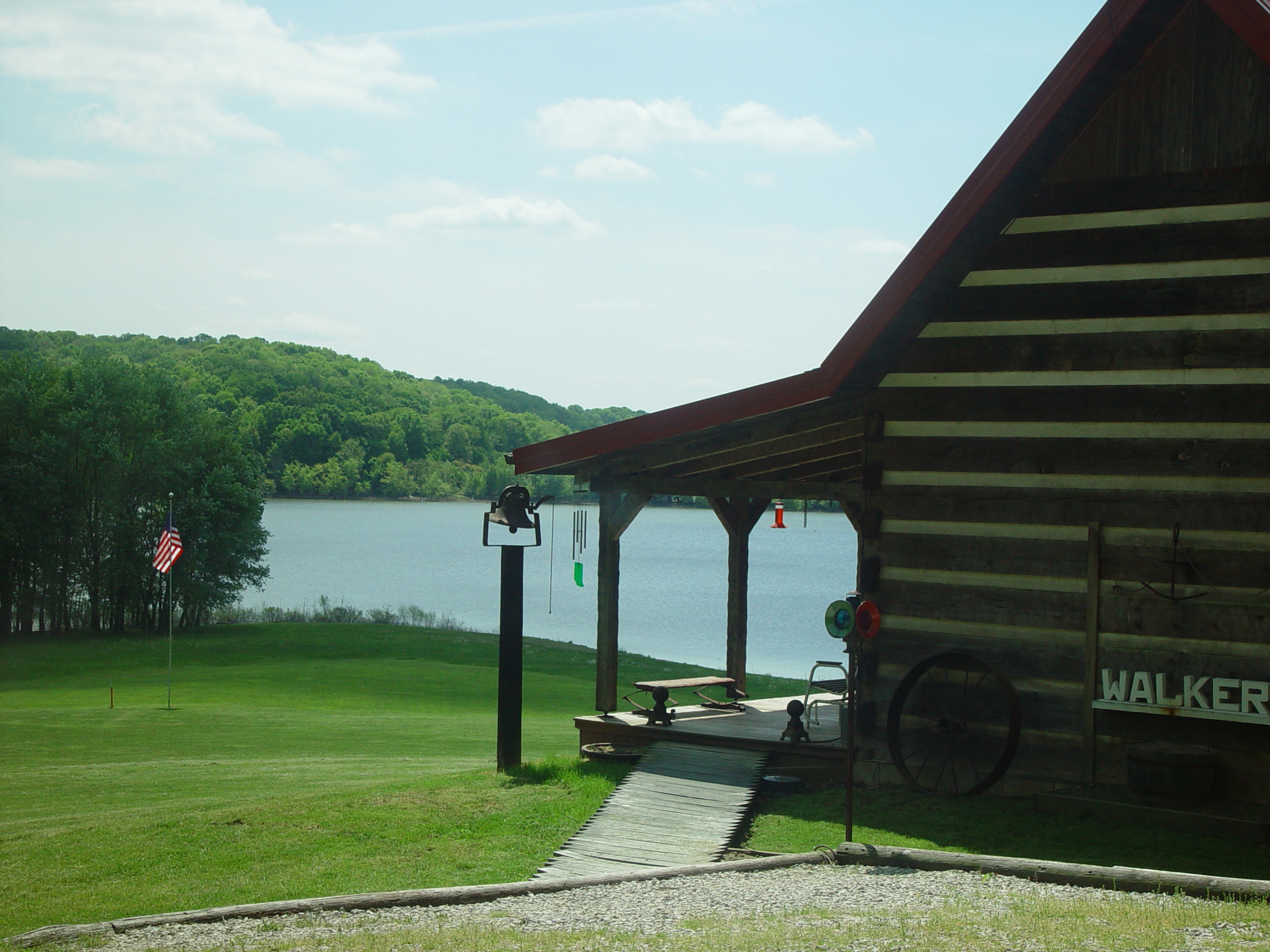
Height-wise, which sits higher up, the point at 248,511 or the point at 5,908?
the point at 248,511

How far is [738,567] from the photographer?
17.4 m

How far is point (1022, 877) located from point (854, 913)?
149 cm

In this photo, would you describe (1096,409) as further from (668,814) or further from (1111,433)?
(668,814)

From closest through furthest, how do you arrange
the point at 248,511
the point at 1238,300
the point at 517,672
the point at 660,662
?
the point at 1238,300
the point at 517,672
the point at 660,662
the point at 248,511

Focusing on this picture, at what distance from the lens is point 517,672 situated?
40.3ft

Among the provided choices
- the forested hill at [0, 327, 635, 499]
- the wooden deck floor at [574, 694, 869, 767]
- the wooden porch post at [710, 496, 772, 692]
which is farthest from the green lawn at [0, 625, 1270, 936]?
the forested hill at [0, 327, 635, 499]

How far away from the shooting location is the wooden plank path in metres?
8.69

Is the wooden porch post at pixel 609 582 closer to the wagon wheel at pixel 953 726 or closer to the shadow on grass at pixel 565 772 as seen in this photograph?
the shadow on grass at pixel 565 772

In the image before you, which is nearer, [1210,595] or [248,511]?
[1210,595]

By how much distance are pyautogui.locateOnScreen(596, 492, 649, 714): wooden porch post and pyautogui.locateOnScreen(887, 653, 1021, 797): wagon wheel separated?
12.1ft

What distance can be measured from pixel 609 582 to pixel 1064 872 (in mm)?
6982

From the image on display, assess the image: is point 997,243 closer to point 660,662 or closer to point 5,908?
point 5,908

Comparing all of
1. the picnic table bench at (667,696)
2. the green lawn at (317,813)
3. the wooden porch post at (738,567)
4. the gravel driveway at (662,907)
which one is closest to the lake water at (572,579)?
the green lawn at (317,813)

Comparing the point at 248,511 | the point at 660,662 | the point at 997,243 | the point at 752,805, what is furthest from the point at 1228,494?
the point at 248,511
